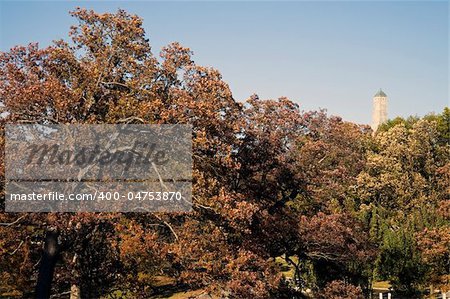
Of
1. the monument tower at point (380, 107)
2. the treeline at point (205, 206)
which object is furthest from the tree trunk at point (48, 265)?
the monument tower at point (380, 107)

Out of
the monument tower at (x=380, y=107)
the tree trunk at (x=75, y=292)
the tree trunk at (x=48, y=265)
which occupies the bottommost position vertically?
the tree trunk at (x=75, y=292)

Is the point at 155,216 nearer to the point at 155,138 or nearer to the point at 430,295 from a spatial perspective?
the point at 155,138

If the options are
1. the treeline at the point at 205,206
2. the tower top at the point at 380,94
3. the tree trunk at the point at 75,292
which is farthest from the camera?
the tower top at the point at 380,94

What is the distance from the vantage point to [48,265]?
1583cm

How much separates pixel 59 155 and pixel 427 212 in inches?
927

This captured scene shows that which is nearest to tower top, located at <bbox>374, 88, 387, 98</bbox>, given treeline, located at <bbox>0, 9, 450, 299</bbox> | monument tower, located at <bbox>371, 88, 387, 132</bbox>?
monument tower, located at <bbox>371, 88, 387, 132</bbox>

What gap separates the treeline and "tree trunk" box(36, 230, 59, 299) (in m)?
0.16

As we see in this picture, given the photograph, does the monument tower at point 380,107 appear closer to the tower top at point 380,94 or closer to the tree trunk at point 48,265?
the tower top at point 380,94

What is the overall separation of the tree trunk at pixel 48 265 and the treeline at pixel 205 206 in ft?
0.52

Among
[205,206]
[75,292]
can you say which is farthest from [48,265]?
[205,206]

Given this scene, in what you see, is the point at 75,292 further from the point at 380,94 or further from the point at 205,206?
the point at 380,94

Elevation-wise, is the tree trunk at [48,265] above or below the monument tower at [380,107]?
below

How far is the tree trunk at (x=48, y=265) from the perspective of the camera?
15.7 m

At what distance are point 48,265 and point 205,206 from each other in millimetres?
5272
